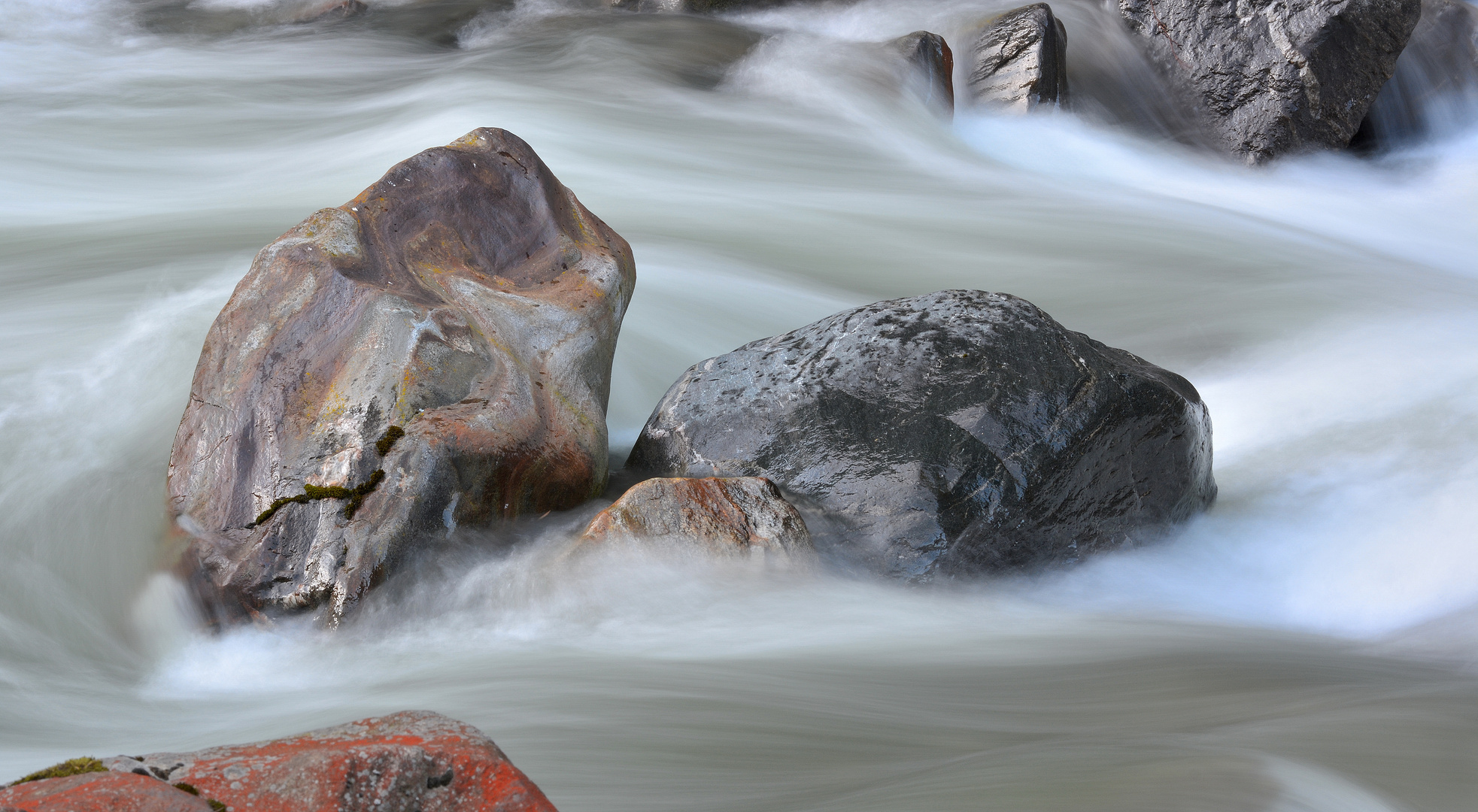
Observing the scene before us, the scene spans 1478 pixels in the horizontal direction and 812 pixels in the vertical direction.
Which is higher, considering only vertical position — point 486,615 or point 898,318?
point 898,318

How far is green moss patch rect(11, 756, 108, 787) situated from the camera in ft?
5.15

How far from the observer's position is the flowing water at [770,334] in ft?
7.88

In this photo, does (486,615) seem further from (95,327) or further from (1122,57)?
(1122,57)

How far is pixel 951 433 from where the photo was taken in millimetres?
3578

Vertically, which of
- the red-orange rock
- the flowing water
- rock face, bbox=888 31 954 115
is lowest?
the flowing water

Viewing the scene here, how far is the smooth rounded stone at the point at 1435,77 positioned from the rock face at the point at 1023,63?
3.35 m

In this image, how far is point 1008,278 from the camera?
678 cm

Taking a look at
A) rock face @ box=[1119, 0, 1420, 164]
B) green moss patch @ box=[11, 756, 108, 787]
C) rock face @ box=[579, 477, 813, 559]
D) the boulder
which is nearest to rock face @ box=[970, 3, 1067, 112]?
rock face @ box=[1119, 0, 1420, 164]

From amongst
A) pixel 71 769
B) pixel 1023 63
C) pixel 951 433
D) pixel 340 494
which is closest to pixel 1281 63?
pixel 1023 63

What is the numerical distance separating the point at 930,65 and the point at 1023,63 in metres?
0.82

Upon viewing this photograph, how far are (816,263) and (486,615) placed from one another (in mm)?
3869

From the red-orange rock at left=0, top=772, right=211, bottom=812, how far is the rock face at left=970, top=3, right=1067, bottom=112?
9016mm

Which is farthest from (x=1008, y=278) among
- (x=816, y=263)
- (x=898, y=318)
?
(x=898, y=318)

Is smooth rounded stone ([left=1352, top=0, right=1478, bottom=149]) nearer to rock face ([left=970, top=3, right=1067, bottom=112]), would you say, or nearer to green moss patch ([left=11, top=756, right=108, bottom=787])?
rock face ([left=970, top=3, right=1067, bottom=112])
